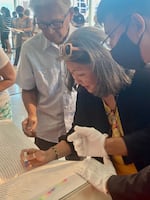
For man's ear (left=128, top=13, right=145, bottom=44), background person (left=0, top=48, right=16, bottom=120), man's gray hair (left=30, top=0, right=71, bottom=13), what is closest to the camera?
man's ear (left=128, top=13, right=145, bottom=44)

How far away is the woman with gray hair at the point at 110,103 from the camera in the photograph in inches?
32.9

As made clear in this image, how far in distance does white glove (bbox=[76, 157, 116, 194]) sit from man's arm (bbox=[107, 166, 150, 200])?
1.1 inches

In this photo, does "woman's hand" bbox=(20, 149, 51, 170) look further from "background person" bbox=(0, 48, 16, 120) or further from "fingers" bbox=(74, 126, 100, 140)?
"background person" bbox=(0, 48, 16, 120)

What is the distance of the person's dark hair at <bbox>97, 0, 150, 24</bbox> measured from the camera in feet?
2.38

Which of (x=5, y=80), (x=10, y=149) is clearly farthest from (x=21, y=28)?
(x=10, y=149)

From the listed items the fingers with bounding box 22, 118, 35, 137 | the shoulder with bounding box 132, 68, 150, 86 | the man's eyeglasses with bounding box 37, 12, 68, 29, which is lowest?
the fingers with bounding box 22, 118, 35, 137

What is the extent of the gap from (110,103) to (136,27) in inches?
11.3

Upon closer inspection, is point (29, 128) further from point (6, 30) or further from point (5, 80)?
point (6, 30)

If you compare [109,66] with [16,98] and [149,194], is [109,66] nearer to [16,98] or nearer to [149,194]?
[149,194]

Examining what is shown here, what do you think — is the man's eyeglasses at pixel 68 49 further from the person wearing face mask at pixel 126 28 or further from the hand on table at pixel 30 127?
the hand on table at pixel 30 127

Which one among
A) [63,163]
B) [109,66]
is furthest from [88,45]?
[63,163]

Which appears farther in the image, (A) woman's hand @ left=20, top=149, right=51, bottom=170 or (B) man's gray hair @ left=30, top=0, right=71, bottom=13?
(B) man's gray hair @ left=30, top=0, right=71, bottom=13

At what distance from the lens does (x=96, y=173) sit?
77cm

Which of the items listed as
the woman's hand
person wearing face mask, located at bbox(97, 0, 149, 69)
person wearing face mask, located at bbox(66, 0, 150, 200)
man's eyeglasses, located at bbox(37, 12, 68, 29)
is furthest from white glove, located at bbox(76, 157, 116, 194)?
man's eyeglasses, located at bbox(37, 12, 68, 29)
